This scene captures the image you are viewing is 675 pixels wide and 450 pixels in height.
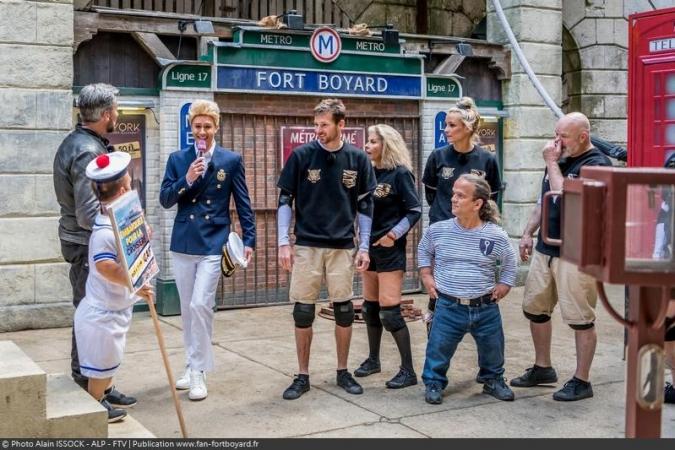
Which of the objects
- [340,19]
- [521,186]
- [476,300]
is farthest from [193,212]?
[340,19]

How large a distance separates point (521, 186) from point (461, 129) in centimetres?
472

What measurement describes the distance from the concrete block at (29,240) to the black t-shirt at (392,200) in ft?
10.7

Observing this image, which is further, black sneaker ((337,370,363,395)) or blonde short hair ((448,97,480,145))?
blonde short hair ((448,97,480,145))

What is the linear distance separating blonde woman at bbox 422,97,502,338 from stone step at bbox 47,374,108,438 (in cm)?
285

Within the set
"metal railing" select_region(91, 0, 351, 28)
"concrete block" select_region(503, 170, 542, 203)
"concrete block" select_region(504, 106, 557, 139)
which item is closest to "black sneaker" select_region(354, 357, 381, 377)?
"concrete block" select_region(503, 170, 542, 203)

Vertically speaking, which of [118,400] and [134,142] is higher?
[134,142]

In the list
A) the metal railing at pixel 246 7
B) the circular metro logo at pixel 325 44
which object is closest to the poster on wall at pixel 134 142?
the circular metro logo at pixel 325 44

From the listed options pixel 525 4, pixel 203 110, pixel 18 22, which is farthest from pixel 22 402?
pixel 525 4

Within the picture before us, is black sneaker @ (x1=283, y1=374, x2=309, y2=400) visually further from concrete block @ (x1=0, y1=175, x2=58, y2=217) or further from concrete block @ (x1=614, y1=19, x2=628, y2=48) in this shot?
concrete block @ (x1=614, y1=19, x2=628, y2=48)

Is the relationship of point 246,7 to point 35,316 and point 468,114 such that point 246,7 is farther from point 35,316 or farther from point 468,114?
point 468,114

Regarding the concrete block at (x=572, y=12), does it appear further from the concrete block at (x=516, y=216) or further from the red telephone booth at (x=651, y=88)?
the red telephone booth at (x=651, y=88)

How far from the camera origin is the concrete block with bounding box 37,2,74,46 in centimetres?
811

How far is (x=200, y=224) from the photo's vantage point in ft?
19.8

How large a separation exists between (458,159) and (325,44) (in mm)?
3454
